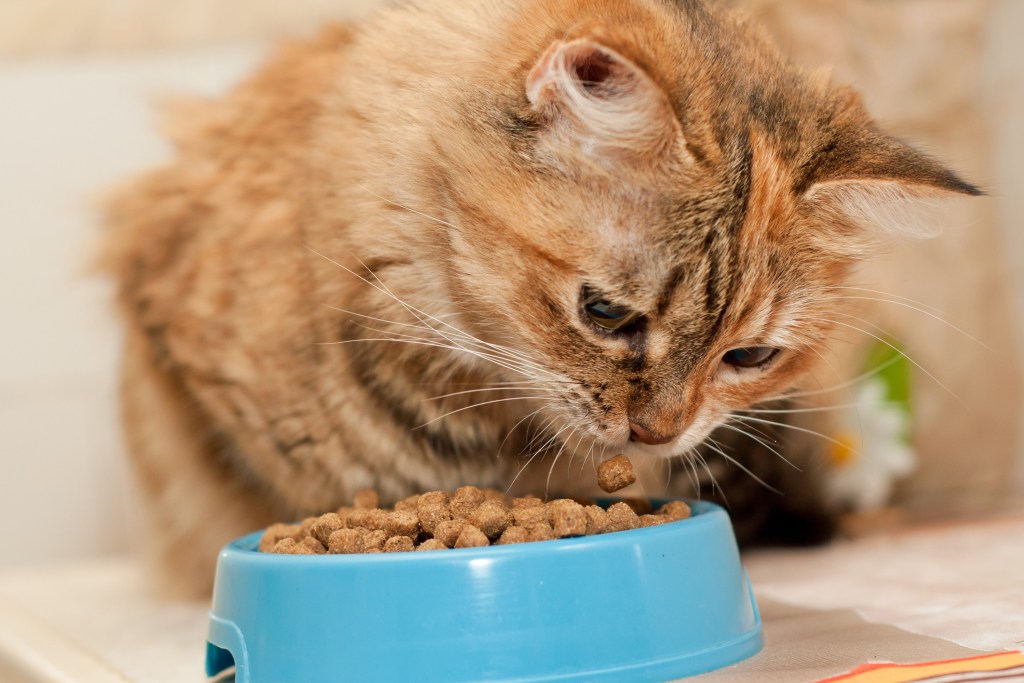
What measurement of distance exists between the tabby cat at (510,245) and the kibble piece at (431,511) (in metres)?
0.17

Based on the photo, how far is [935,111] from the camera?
275cm

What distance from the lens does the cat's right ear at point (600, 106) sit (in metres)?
1.08

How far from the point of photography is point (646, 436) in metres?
1.22

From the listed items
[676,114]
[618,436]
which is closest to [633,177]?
[676,114]

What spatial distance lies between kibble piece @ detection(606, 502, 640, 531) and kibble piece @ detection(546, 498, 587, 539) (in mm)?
34

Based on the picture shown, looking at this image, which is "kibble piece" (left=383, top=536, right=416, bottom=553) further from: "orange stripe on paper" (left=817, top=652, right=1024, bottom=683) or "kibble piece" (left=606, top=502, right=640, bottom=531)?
"orange stripe on paper" (left=817, top=652, right=1024, bottom=683)

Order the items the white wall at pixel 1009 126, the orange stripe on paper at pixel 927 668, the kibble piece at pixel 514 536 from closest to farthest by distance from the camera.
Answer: the orange stripe on paper at pixel 927 668 → the kibble piece at pixel 514 536 → the white wall at pixel 1009 126

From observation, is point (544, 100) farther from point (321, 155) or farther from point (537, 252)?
point (321, 155)

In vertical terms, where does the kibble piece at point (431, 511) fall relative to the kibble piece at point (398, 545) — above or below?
above

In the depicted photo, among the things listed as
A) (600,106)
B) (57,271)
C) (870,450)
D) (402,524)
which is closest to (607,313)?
(600,106)

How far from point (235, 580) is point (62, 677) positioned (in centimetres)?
35

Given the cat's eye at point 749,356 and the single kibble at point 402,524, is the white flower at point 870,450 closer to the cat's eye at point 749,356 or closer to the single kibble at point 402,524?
the cat's eye at point 749,356

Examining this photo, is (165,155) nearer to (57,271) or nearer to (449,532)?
(57,271)

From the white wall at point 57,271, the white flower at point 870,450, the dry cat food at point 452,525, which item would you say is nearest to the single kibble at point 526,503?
the dry cat food at point 452,525
